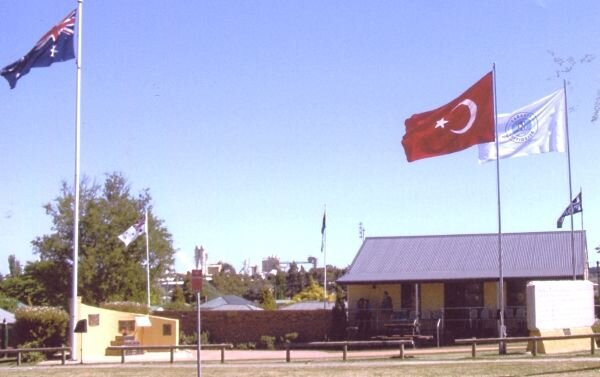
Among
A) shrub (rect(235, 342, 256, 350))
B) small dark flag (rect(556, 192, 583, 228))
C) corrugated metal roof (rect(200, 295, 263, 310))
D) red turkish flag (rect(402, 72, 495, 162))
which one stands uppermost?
red turkish flag (rect(402, 72, 495, 162))

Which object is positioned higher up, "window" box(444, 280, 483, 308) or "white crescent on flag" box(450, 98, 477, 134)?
"white crescent on flag" box(450, 98, 477, 134)

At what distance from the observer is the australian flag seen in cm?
2928

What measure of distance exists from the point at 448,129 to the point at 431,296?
660 inches

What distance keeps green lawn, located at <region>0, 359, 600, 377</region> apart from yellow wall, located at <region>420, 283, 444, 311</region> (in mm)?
16235

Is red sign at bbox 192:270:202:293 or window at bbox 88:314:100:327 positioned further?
window at bbox 88:314:100:327

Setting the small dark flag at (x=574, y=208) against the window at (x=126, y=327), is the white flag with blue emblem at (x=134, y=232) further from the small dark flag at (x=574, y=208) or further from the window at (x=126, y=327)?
the small dark flag at (x=574, y=208)

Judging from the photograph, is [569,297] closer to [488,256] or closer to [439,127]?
[439,127]

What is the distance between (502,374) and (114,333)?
702 inches

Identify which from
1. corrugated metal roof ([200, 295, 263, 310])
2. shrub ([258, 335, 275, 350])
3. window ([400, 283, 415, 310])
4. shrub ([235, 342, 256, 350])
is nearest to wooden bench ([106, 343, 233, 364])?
shrub ([235, 342, 256, 350])

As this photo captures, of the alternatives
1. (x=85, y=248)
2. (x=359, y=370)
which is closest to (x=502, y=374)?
(x=359, y=370)

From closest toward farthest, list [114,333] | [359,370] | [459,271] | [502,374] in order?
[502,374], [359,370], [114,333], [459,271]

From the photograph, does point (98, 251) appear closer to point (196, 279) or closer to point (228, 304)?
point (228, 304)

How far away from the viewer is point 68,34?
30.1 m

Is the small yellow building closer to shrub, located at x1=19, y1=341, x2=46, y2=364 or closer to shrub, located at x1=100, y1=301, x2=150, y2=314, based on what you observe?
shrub, located at x1=19, y1=341, x2=46, y2=364
